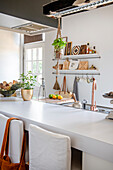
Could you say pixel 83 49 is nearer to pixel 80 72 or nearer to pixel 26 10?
pixel 80 72

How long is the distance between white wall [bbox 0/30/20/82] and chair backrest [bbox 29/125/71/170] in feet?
12.4

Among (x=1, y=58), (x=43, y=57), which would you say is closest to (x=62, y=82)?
(x=43, y=57)

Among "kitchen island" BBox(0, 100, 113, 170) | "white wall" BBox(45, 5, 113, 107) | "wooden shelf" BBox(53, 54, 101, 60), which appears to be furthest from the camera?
"wooden shelf" BBox(53, 54, 101, 60)

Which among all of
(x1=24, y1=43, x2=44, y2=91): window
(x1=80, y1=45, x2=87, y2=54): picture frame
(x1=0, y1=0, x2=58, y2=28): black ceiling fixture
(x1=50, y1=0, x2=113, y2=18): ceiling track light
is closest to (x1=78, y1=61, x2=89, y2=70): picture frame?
(x1=80, y1=45, x2=87, y2=54): picture frame

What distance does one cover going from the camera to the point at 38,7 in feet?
6.92

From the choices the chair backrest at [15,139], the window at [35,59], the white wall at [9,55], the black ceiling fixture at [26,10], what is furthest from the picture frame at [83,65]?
the chair backrest at [15,139]

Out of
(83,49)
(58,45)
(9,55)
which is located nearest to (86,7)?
(58,45)

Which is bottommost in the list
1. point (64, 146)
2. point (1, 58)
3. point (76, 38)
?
point (64, 146)

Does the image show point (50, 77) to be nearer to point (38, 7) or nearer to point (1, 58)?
point (1, 58)

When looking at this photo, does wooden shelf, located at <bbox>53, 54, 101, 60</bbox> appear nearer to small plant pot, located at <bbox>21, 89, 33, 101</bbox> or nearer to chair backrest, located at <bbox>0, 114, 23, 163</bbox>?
small plant pot, located at <bbox>21, 89, 33, 101</bbox>

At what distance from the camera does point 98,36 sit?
356 centimetres

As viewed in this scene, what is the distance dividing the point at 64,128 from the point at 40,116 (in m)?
0.36

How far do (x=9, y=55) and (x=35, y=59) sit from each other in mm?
681

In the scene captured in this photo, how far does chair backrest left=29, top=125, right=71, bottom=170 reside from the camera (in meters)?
1.08
